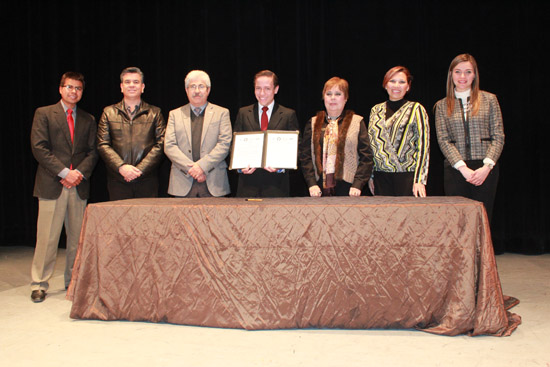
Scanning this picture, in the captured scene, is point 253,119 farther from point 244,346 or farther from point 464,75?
point 244,346

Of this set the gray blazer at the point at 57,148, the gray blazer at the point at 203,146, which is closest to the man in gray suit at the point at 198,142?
the gray blazer at the point at 203,146

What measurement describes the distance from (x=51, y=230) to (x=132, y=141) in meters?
0.88

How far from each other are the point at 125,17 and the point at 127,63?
1.70 feet

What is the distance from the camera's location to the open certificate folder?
119 inches

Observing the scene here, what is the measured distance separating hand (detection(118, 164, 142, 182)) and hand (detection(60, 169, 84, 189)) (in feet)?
1.07

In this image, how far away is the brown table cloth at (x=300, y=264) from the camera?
7.63 ft

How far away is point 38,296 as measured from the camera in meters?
3.15

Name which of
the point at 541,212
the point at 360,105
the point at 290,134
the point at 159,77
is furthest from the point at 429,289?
the point at 159,77

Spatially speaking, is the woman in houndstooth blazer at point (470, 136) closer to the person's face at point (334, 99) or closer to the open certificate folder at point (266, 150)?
the person's face at point (334, 99)

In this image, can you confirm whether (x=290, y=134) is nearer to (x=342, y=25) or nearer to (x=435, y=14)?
(x=342, y=25)

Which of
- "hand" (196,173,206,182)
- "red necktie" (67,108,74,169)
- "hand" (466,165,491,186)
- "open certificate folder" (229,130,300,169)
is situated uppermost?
"red necktie" (67,108,74,169)

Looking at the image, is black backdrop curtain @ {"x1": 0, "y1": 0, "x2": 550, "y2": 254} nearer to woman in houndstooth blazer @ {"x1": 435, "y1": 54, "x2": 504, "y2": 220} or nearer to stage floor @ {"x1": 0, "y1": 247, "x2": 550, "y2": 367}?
woman in houndstooth blazer @ {"x1": 435, "y1": 54, "x2": 504, "y2": 220}

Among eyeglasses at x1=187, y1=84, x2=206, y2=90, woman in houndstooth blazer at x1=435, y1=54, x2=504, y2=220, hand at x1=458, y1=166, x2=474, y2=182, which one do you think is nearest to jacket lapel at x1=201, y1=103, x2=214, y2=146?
eyeglasses at x1=187, y1=84, x2=206, y2=90

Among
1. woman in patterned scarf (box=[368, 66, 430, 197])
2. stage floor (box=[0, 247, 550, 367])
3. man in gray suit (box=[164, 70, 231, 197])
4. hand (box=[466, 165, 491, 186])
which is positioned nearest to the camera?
stage floor (box=[0, 247, 550, 367])
